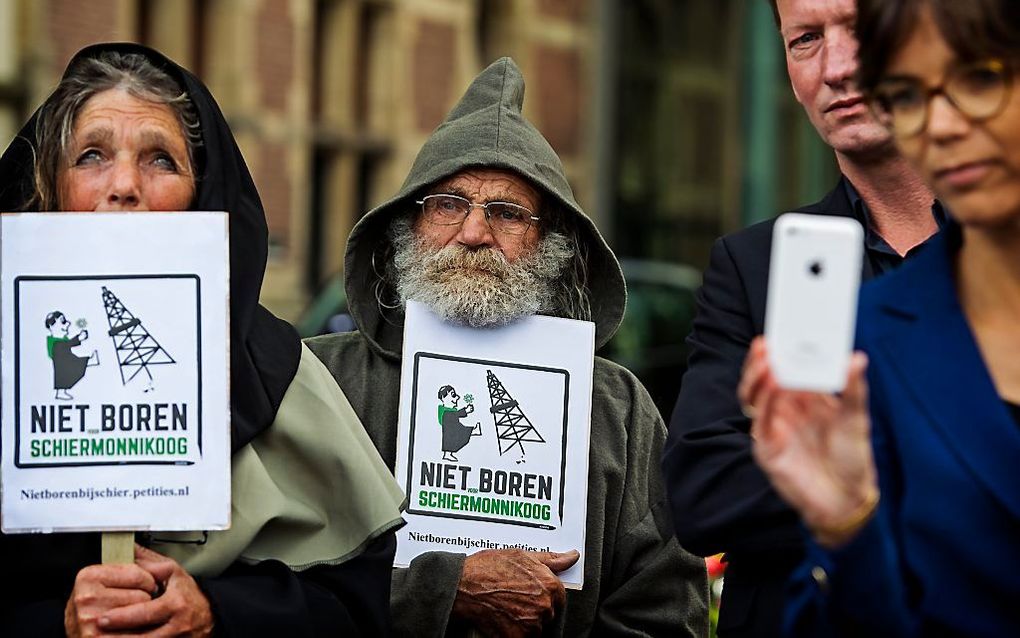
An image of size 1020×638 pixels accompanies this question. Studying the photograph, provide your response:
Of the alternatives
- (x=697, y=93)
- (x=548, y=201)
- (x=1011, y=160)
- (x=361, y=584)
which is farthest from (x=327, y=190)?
(x=1011, y=160)

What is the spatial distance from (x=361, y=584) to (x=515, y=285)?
3.35 ft

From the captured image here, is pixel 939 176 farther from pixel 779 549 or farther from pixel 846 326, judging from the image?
pixel 779 549

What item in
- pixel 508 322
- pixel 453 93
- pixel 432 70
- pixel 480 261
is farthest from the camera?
pixel 453 93

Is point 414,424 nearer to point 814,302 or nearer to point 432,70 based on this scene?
point 814,302

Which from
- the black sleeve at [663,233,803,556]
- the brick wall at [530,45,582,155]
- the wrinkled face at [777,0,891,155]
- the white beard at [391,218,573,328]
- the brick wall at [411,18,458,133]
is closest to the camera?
the black sleeve at [663,233,803,556]

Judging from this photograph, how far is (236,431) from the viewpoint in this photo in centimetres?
337

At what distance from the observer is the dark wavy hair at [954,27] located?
2350 millimetres

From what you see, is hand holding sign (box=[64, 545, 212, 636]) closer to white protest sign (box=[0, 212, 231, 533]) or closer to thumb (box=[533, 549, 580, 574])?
white protest sign (box=[0, 212, 231, 533])

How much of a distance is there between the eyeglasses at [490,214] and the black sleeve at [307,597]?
1.06 m

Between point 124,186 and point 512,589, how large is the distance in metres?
1.17

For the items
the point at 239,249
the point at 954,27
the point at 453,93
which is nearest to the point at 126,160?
the point at 239,249

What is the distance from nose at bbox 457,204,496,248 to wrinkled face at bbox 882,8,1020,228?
6.58ft

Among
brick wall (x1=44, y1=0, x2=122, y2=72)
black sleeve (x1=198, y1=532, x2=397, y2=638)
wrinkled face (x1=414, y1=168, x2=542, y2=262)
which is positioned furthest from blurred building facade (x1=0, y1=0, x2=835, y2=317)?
black sleeve (x1=198, y1=532, x2=397, y2=638)

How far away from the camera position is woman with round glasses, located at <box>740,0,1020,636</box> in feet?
7.39
